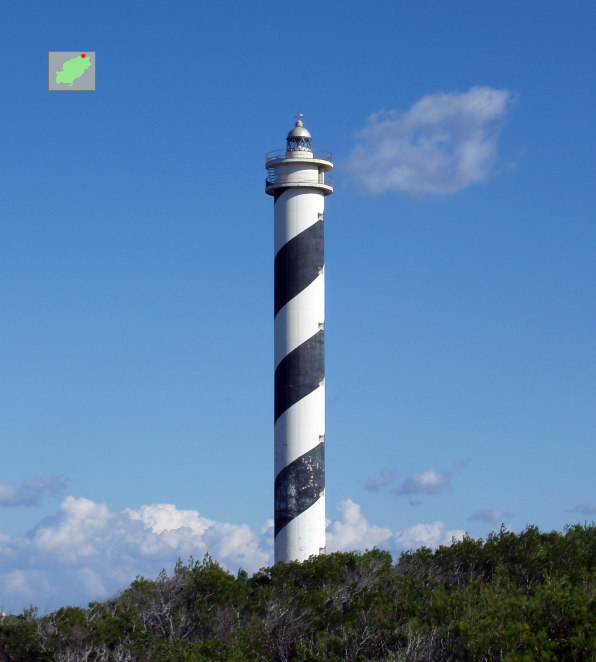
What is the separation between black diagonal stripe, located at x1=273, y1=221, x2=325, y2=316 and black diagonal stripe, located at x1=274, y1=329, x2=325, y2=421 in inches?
61.4

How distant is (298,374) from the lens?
33.1 m

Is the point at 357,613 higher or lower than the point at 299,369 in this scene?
lower

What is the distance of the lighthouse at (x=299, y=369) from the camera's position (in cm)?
3281

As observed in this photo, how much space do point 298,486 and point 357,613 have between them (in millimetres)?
8354

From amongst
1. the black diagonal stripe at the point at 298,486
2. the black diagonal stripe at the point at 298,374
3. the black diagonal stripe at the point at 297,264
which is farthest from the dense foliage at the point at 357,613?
the black diagonal stripe at the point at 297,264

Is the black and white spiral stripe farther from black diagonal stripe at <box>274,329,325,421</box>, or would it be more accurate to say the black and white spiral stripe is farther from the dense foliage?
the dense foliage

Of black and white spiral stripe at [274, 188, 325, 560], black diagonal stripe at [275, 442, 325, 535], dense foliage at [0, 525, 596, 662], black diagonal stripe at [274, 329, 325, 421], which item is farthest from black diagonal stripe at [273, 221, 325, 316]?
dense foliage at [0, 525, 596, 662]

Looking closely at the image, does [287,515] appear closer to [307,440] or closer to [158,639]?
[307,440]

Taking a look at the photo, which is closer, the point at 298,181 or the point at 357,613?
the point at 357,613

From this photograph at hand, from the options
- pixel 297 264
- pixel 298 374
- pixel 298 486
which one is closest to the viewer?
pixel 298 486

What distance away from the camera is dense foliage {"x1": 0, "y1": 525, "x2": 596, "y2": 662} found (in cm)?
2128

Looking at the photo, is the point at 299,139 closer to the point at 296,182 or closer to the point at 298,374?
→ the point at 296,182

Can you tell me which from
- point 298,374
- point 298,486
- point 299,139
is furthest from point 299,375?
point 299,139

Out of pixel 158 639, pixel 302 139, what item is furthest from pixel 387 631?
pixel 302 139
